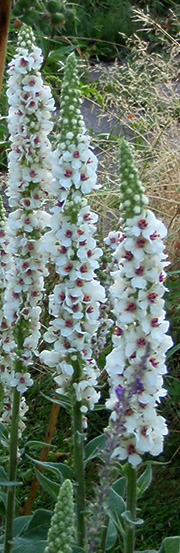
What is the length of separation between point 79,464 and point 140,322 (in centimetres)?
60

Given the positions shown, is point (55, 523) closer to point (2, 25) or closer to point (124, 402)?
point (124, 402)

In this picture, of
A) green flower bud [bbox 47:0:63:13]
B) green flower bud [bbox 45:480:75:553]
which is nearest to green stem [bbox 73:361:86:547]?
green flower bud [bbox 45:480:75:553]

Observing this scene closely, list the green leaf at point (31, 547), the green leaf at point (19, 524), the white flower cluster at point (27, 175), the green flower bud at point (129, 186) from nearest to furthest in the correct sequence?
the green flower bud at point (129, 186) < the white flower cluster at point (27, 175) < the green leaf at point (31, 547) < the green leaf at point (19, 524)

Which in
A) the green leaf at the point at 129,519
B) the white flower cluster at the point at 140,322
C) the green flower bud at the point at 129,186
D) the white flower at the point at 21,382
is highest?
the green flower bud at the point at 129,186

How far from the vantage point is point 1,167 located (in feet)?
20.4

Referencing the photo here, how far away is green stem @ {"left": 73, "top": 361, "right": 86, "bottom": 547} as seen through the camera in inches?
89.4

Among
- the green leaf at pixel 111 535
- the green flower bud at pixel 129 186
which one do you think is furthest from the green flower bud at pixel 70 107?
the green leaf at pixel 111 535

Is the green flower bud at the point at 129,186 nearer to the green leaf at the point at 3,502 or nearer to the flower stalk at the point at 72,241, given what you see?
the flower stalk at the point at 72,241

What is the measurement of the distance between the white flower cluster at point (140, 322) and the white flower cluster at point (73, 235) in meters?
0.20

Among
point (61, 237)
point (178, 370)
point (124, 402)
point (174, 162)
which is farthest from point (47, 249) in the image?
point (174, 162)

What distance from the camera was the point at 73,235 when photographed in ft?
6.73

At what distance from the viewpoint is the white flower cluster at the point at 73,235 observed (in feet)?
6.67

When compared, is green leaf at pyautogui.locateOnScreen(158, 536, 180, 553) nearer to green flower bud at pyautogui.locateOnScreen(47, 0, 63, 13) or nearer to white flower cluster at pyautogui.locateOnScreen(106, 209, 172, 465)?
white flower cluster at pyautogui.locateOnScreen(106, 209, 172, 465)

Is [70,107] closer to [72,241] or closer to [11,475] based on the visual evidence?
[72,241]
